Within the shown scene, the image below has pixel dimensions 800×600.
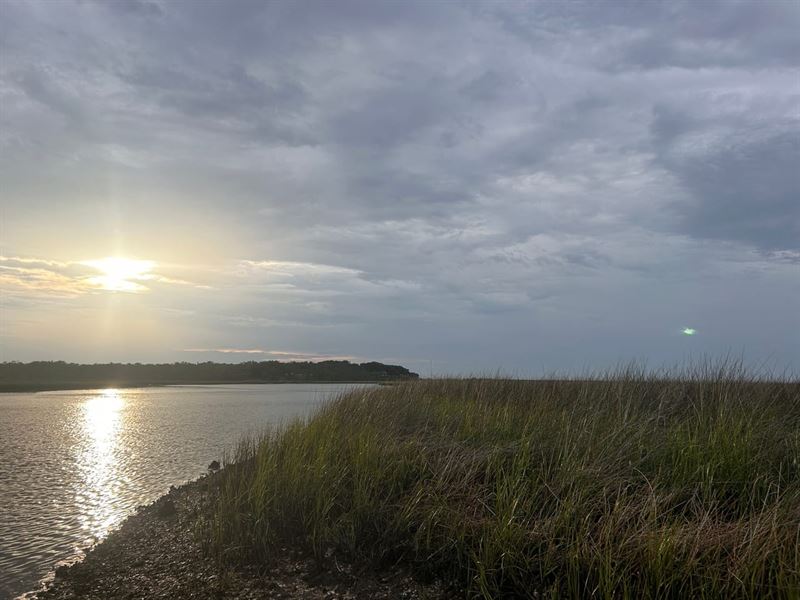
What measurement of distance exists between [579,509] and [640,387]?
27.2 ft

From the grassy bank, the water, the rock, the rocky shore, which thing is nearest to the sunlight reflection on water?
the water

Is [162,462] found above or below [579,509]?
below

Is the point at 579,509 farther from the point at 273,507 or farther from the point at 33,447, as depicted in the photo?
the point at 33,447

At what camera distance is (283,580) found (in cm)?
654

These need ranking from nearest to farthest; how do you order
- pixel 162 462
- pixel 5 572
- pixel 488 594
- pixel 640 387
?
1. pixel 488 594
2. pixel 5 572
3. pixel 640 387
4. pixel 162 462

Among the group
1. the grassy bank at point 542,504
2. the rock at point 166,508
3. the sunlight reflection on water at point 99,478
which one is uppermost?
the grassy bank at point 542,504

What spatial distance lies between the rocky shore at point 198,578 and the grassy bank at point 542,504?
27cm

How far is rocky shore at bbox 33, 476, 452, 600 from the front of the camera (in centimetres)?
625

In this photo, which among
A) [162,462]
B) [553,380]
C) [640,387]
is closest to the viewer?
[640,387]

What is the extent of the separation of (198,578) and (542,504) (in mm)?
4375

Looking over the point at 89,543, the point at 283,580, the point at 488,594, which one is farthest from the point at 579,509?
the point at 89,543

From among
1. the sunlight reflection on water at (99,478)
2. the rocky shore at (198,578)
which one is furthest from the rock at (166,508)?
the rocky shore at (198,578)

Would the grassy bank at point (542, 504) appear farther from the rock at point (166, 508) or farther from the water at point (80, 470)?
the water at point (80, 470)

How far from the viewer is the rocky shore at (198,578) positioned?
6.25m
